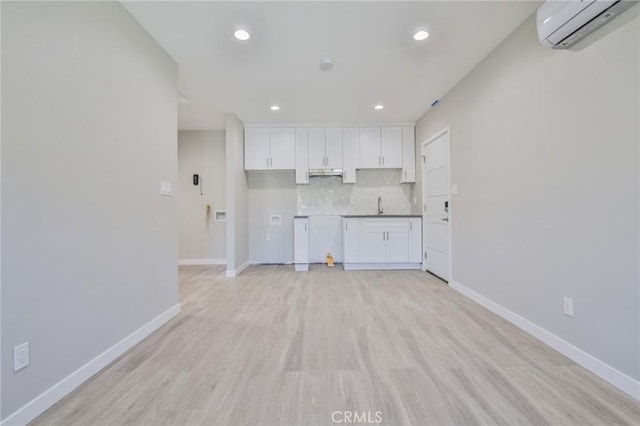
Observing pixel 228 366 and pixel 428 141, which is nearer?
pixel 228 366

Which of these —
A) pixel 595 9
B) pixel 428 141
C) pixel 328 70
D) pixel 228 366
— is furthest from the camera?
pixel 428 141

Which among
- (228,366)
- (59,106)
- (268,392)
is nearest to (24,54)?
(59,106)

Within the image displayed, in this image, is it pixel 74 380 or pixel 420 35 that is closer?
pixel 74 380

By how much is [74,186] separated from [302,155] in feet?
10.9

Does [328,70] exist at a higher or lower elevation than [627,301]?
higher

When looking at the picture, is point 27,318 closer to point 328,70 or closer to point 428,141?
point 328,70

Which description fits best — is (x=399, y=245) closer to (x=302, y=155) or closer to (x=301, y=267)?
(x=301, y=267)

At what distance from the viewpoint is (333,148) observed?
14.9 ft

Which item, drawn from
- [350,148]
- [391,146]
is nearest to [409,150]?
[391,146]

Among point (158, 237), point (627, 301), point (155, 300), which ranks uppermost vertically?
point (158, 237)

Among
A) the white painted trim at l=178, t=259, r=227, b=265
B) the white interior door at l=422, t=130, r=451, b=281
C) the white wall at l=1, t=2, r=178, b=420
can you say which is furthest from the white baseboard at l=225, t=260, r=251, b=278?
the white interior door at l=422, t=130, r=451, b=281

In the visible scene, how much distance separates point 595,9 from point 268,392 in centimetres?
271

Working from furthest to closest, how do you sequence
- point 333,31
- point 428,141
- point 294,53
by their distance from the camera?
1. point 428,141
2. point 294,53
3. point 333,31

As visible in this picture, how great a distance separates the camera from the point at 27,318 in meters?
1.24
